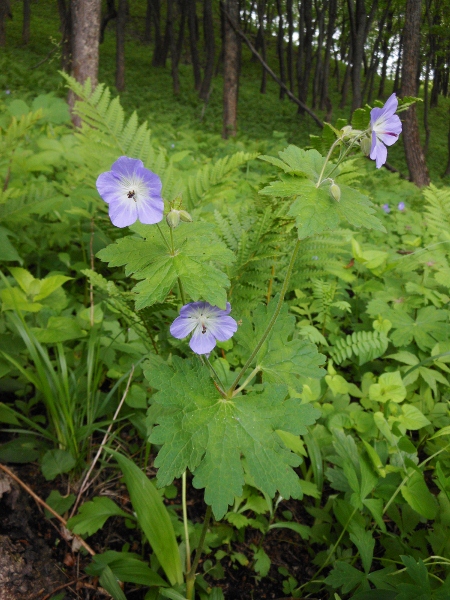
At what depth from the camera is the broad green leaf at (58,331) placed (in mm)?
1491

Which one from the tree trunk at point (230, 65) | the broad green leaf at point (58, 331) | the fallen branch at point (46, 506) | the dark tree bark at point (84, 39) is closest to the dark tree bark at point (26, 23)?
the tree trunk at point (230, 65)

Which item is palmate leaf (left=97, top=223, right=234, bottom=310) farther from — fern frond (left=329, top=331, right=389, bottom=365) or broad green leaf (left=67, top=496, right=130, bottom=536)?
fern frond (left=329, top=331, right=389, bottom=365)

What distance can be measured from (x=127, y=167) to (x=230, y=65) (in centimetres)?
838

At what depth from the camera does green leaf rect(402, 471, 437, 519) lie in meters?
1.27

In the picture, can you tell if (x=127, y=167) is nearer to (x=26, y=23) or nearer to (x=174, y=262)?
(x=174, y=262)

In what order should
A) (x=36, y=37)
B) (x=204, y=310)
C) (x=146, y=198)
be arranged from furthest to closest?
(x=36, y=37), (x=204, y=310), (x=146, y=198)

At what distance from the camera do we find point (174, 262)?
2.91 feet

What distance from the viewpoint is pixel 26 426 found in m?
1.65

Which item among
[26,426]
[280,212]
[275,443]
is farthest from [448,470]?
[26,426]

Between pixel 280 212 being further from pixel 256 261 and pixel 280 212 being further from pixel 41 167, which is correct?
pixel 41 167

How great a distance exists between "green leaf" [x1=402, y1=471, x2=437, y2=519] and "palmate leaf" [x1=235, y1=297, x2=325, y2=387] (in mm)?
557

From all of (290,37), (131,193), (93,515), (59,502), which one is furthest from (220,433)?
(290,37)

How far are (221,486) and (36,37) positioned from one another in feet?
77.4

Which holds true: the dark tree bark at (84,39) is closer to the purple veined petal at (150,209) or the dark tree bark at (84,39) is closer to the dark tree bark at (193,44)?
Result: the purple veined petal at (150,209)
